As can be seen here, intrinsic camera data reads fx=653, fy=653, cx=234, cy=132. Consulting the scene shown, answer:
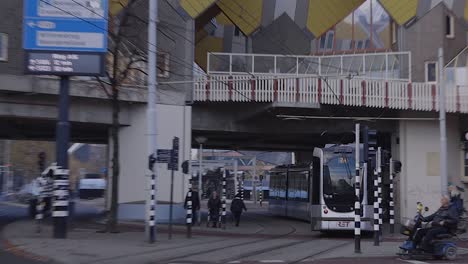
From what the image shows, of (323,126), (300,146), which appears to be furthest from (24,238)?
(300,146)

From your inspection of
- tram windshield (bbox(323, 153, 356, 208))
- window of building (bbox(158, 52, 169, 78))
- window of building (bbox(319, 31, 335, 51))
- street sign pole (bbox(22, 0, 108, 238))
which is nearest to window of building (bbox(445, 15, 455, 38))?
window of building (bbox(319, 31, 335, 51))

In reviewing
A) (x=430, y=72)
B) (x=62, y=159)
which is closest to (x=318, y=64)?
(x=430, y=72)

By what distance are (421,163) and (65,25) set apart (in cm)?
2170

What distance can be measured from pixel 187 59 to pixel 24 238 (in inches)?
581

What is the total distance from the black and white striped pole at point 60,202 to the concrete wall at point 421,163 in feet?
67.0

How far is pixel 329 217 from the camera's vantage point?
2580 cm

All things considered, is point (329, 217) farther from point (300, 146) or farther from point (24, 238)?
point (300, 146)

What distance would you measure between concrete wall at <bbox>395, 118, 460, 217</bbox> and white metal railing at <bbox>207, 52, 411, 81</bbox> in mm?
2949

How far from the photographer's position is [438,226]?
16047mm

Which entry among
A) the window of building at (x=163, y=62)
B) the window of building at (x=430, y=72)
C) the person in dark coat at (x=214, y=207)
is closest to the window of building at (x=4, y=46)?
the window of building at (x=163, y=62)

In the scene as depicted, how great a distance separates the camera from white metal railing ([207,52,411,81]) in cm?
3594

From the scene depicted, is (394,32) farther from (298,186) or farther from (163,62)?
(163,62)

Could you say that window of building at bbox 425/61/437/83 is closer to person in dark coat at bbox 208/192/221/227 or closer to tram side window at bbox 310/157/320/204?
tram side window at bbox 310/157/320/204

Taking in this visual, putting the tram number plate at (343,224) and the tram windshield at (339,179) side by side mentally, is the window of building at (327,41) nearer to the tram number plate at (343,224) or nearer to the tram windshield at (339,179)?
the tram windshield at (339,179)
